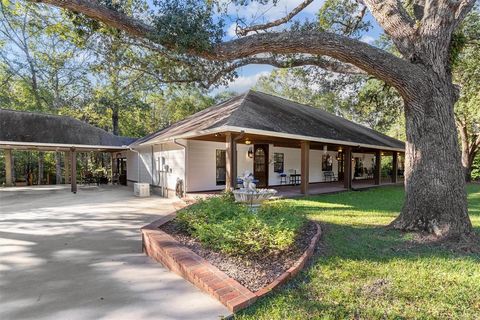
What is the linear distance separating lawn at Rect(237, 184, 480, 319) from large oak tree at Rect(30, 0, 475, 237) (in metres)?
0.85

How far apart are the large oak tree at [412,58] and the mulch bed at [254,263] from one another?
2.43 metres

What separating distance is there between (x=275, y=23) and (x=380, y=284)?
7344 millimetres

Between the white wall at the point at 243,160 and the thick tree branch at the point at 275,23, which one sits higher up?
the thick tree branch at the point at 275,23

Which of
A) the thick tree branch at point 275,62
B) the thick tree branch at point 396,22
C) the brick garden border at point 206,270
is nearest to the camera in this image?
the brick garden border at point 206,270

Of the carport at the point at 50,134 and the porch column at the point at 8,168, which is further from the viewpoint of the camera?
the porch column at the point at 8,168

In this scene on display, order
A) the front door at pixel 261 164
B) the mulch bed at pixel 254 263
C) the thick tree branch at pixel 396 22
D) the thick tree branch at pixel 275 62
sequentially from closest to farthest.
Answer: the mulch bed at pixel 254 263 < the thick tree branch at pixel 396 22 < the thick tree branch at pixel 275 62 < the front door at pixel 261 164

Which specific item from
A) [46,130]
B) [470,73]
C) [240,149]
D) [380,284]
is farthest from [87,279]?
[470,73]

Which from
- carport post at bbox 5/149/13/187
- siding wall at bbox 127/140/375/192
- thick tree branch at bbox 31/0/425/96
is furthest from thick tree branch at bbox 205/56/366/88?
carport post at bbox 5/149/13/187

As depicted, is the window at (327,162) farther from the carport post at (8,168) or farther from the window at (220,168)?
the carport post at (8,168)

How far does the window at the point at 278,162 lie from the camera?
47.2ft

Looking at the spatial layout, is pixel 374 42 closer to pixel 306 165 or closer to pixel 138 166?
pixel 306 165

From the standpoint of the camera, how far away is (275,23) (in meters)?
8.01

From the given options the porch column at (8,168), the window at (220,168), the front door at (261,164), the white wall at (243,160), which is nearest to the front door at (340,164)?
the front door at (261,164)

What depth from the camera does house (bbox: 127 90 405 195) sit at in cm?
923
